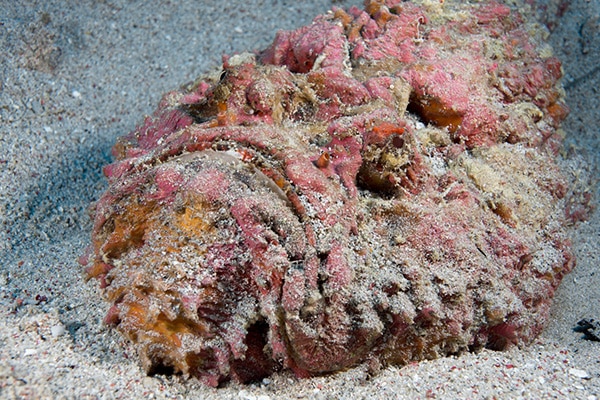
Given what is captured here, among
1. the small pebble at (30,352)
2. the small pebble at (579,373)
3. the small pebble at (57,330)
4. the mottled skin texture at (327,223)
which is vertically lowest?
the small pebble at (57,330)

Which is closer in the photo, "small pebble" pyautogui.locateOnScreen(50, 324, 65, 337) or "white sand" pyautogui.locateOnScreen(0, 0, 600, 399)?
"white sand" pyautogui.locateOnScreen(0, 0, 600, 399)

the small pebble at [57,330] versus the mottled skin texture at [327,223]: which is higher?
the mottled skin texture at [327,223]

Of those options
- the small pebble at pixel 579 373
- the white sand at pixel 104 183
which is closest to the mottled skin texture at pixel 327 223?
the white sand at pixel 104 183

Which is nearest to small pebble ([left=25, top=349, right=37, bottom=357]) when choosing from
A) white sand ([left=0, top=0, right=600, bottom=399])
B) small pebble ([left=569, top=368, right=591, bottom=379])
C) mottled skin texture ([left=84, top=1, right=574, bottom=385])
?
white sand ([left=0, top=0, right=600, bottom=399])

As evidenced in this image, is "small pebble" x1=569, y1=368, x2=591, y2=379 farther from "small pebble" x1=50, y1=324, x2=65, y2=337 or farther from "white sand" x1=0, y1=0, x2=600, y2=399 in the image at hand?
"small pebble" x1=50, y1=324, x2=65, y2=337

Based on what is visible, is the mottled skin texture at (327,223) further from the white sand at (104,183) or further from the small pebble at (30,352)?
the small pebble at (30,352)

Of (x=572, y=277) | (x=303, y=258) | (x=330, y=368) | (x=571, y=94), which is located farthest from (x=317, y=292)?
(x=571, y=94)
